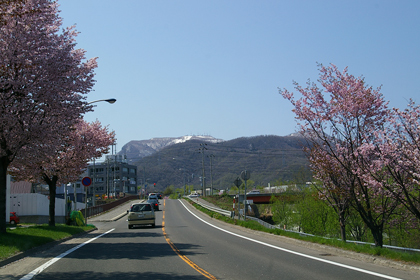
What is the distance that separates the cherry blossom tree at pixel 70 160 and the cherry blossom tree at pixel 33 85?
4.87 meters

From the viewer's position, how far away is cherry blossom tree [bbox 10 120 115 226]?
24125mm

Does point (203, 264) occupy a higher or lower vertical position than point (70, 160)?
lower

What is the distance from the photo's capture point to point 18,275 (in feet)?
32.1

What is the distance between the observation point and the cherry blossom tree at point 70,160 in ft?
79.2

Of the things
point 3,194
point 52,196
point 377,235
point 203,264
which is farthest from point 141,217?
point 203,264

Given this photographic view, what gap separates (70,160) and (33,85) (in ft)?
35.0

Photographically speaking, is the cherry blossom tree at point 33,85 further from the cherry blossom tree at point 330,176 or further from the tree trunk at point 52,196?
the cherry blossom tree at point 330,176

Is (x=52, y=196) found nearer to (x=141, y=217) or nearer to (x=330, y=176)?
(x=141, y=217)

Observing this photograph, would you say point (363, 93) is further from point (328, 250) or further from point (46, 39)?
point (46, 39)

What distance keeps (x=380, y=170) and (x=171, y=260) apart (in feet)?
26.0

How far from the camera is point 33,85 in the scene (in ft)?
52.8

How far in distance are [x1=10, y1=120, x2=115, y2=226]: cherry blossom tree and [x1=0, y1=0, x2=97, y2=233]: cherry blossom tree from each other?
16.0 feet

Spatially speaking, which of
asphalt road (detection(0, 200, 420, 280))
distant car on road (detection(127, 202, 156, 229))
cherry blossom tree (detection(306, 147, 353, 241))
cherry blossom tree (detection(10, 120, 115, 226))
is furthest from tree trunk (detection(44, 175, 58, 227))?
cherry blossom tree (detection(306, 147, 353, 241))

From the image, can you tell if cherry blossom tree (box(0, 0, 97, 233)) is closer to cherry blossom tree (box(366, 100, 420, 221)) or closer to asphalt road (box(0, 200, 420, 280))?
asphalt road (box(0, 200, 420, 280))
